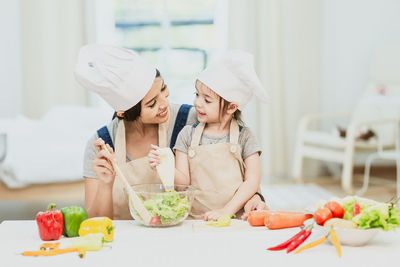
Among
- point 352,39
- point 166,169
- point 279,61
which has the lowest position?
point 166,169

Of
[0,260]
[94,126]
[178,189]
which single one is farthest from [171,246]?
[94,126]

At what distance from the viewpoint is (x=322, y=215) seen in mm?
1462

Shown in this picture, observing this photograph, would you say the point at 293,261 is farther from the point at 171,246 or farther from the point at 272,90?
the point at 272,90

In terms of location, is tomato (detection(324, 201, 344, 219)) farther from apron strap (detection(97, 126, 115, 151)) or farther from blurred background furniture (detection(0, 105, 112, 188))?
blurred background furniture (detection(0, 105, 112, 188))

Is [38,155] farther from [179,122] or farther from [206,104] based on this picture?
[206,104]

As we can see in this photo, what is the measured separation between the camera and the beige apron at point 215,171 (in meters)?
1.88

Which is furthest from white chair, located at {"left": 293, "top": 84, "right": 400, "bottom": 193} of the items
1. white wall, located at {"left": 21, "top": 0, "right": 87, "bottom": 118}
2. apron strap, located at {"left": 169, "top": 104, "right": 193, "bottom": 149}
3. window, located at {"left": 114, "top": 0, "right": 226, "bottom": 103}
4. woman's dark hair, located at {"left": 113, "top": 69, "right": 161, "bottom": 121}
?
woman's dark hair, located at {"left": 113, "top": 69, "right": 161, "bottom": 121}

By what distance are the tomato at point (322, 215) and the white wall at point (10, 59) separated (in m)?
4.67

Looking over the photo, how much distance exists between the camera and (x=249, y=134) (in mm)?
1933

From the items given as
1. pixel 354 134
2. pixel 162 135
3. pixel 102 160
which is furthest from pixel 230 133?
pixel 354 134

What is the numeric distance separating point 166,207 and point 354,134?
11.4 ft

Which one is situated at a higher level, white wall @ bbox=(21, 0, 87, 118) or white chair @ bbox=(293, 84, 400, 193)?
white wall @ bbox=(21, 0, 87, 118)

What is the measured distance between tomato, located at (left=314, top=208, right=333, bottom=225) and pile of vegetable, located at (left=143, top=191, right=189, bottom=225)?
375 millimetres

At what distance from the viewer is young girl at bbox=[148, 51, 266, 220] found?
1842 mm
